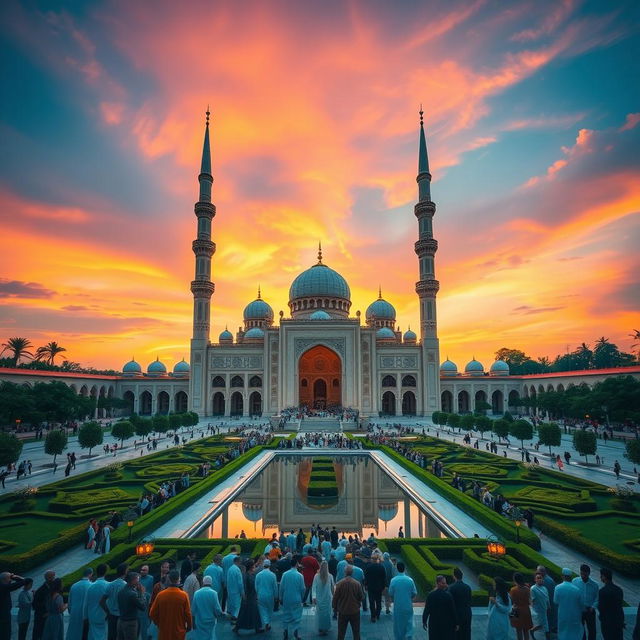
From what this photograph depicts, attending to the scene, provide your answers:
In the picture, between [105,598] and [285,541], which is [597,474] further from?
[105,598]

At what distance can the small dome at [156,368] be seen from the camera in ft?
147

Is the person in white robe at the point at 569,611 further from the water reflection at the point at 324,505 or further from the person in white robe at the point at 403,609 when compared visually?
the water reflection at the point at 324,505

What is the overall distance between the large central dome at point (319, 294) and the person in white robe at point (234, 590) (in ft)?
120

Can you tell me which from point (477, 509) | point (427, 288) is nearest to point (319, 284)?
point (427, 288)

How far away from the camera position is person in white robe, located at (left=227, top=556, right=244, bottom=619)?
15.6 feet

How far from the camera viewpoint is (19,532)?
27.7ft

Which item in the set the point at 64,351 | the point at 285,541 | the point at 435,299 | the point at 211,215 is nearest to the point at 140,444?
the point at 285,541

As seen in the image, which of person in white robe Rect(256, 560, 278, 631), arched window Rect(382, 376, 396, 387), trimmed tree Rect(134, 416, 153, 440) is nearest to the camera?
person in white robe Rect(256, 560, 278, 631)

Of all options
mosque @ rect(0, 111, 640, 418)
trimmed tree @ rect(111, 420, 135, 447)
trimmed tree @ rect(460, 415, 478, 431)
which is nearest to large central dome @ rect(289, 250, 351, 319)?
mosque @ rect(0, 111, 640, 418)

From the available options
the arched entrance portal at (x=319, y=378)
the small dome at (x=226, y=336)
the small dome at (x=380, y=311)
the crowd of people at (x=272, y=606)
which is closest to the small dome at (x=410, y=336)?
the small dome at (x=380, y=311)

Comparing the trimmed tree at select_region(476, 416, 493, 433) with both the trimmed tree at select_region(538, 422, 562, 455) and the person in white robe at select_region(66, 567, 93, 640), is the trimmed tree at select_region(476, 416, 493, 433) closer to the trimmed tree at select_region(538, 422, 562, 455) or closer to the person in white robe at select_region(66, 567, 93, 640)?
the trimmed tree at select_region(538, 422, 562, 455)

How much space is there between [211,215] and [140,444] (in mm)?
22011

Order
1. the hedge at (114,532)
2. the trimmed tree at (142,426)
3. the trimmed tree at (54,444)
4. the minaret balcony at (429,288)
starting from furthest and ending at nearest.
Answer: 1. the minaret balcony at (429,288)
2. the trimmed tree at (142,426)
3. the trimmed tree at (54,444)
4. the hedge at (114,532)

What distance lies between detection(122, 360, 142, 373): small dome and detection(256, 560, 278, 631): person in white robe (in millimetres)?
43218
